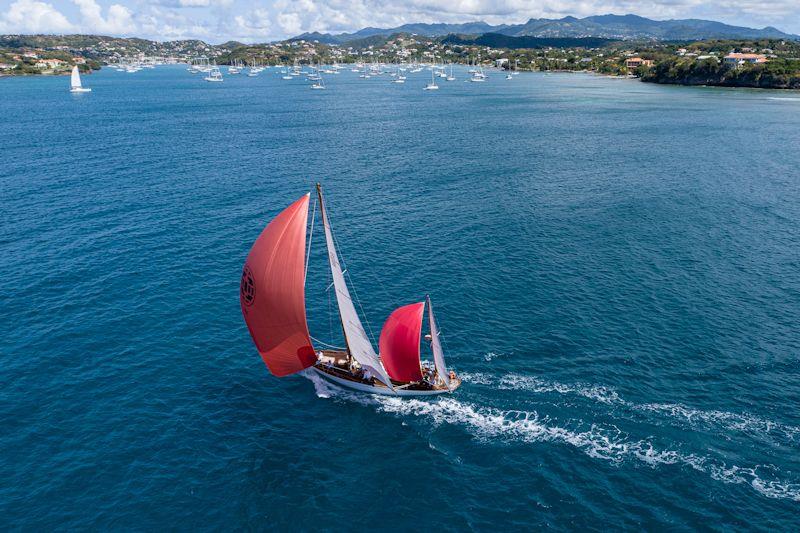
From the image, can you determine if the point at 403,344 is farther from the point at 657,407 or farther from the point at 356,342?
the point at 657,407

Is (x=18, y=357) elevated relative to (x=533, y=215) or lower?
lower

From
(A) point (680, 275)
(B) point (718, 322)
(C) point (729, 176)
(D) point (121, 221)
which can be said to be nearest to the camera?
(B) point (718, 322)

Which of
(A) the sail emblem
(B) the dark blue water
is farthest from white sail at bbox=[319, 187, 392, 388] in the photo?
(A) the sail emblem

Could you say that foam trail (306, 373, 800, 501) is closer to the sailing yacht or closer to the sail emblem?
the sailing yacht

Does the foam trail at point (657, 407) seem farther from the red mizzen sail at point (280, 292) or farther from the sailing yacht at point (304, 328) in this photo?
the red mizzen sail at point (280, 292)

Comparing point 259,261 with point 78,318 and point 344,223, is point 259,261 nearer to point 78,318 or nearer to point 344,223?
point 78,318

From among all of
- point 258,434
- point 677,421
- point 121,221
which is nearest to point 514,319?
point 677,421
